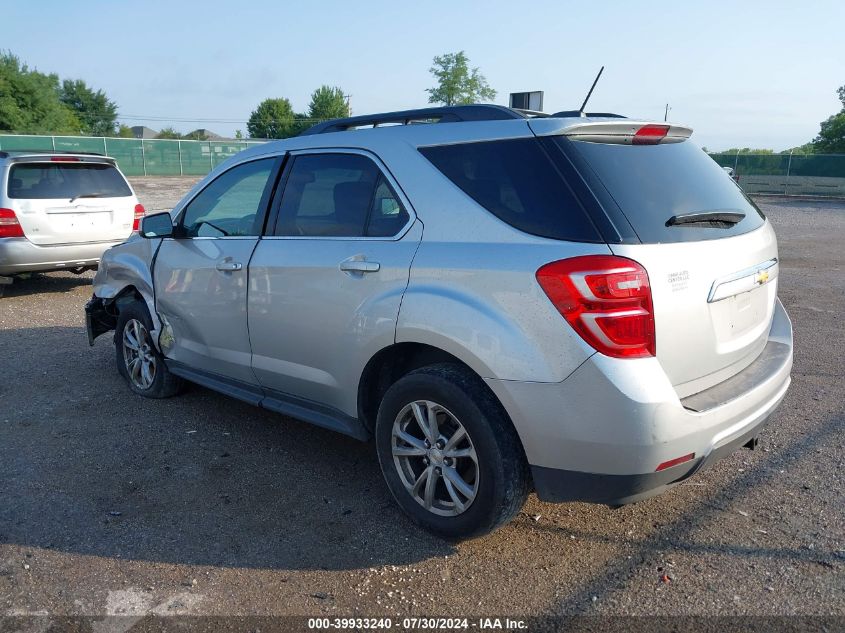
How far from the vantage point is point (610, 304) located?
2643 mm

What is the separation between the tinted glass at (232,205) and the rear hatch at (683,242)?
6.48 ft

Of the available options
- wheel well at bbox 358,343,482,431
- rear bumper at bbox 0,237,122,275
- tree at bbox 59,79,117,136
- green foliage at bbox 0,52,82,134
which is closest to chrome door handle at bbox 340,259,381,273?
wheel well at bbox 358,343,482,431

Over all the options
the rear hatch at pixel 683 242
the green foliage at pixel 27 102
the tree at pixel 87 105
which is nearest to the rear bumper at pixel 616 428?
the rear hatch at pixel 683 242

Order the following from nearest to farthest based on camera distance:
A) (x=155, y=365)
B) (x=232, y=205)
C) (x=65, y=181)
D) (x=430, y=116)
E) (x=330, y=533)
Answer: (x=330, y=533), (x=430, y=116), (x=232, y=205), (x=155, y=365), (x=65, y=181)

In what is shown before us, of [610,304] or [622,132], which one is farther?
[622,132]

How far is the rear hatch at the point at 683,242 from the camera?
9.01ft

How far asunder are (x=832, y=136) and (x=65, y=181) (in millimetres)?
52903

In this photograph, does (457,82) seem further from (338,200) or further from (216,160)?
(338,200)

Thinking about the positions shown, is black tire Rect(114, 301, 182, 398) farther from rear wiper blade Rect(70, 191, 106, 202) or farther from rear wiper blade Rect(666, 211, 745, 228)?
rear wiper blade Rect(70, 191, 106, 202)

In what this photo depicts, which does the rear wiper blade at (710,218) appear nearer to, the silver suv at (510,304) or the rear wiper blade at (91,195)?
the silver suv at (510,304)

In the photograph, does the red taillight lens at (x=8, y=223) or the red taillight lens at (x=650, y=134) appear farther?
the red taillight lens at (x=8, y=223)

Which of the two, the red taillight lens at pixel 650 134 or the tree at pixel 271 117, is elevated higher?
the tree at pixel 271 117

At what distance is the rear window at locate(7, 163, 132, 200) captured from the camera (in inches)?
335

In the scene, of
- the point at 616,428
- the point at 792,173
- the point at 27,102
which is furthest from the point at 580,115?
the point at 27,102
